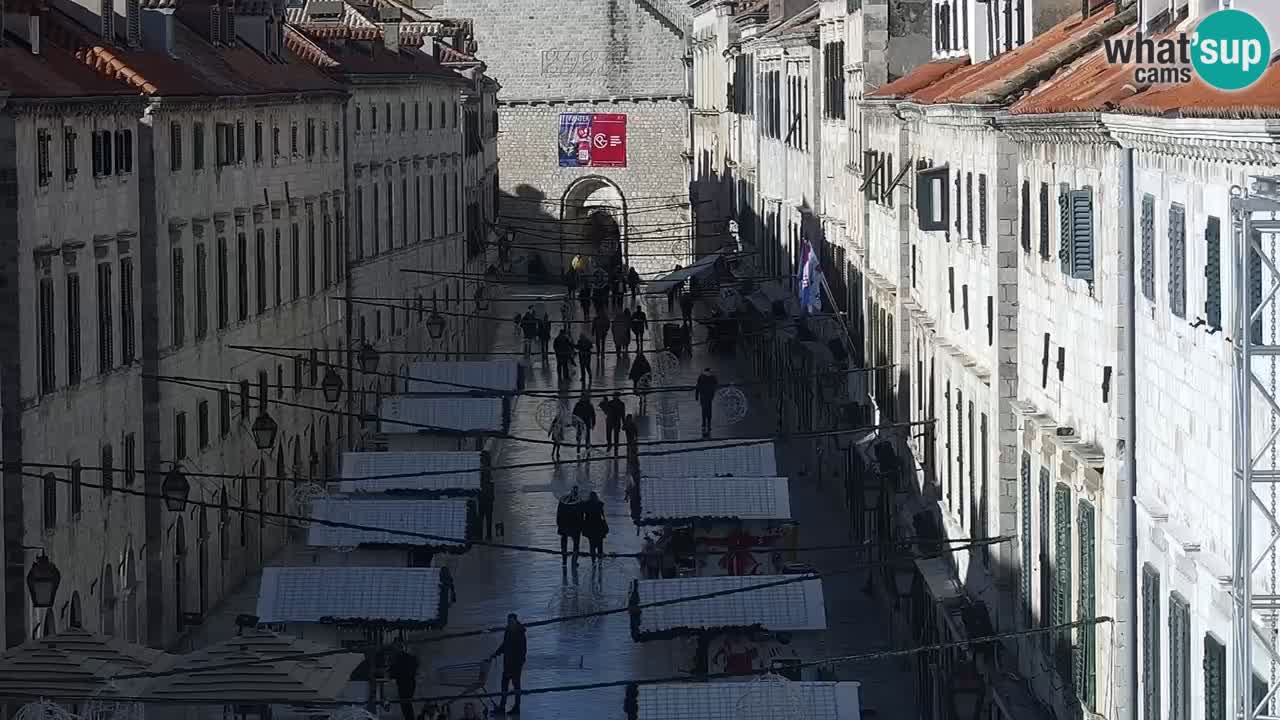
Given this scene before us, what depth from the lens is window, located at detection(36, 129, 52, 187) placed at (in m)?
30.0

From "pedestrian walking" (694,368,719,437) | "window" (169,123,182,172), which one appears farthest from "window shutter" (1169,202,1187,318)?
"pedestrian walking" (694,368,719,437)

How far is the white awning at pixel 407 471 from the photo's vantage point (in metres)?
40.8

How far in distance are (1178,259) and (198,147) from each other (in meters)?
23.5

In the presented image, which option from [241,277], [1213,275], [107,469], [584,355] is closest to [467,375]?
[584,355]

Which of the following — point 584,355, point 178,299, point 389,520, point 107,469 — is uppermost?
point 178,299

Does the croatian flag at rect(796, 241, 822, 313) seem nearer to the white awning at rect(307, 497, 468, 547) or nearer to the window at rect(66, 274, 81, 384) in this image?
the white awning at rect(307, 497, 468, 547)

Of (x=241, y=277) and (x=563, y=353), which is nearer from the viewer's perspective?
(x=241, y=277)

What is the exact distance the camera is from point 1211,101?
15758 mm

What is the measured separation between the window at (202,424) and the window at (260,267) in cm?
487

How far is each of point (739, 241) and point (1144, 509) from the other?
61286 mm

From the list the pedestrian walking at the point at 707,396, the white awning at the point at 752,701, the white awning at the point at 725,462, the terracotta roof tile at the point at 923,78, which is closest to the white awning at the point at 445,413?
the white awning at the point at 725,462

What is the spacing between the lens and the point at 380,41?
6362cm

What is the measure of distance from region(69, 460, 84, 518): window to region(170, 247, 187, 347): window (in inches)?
244

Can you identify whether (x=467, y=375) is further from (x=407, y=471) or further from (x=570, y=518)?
(x=570, y=518)
